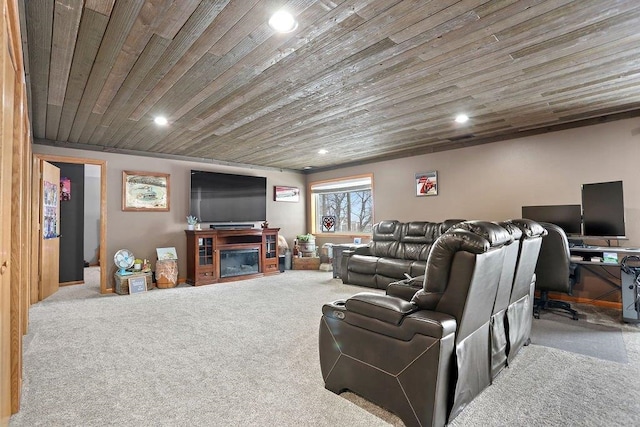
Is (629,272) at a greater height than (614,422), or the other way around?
(629,272)

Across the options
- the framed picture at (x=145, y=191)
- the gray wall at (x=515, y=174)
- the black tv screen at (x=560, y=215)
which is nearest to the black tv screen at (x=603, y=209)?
the black tv screen at (x=560, y=215)

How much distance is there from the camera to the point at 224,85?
9.93ft

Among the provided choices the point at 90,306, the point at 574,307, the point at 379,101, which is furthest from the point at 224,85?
the point at 574,307

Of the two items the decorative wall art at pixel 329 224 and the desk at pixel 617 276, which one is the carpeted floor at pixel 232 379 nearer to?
the desk at pixel 617 276

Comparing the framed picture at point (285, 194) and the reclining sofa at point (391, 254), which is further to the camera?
the framed picture at point (285, 194)

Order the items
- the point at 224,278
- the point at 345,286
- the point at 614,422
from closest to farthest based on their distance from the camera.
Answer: the point at 614,422
the point at 345,286
the point at 224,278

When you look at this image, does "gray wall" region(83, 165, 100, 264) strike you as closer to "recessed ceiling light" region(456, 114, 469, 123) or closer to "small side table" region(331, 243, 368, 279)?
"small side table" region(331, 243, 368, 279)

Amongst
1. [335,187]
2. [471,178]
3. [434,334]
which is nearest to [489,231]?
[434,334]

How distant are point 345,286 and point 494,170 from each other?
3.04 m

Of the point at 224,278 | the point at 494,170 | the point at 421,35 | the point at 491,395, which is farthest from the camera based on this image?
the point at 224,278

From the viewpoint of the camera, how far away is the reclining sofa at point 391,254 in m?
5.14

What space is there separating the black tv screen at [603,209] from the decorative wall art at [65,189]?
8.31 meters

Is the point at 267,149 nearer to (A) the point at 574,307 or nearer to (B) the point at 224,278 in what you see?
(B) the point at 224,278

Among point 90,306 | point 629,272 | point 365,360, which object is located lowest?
point 90,306
